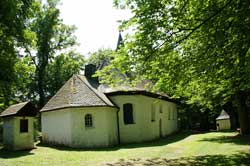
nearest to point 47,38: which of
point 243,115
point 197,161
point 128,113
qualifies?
point 128,113

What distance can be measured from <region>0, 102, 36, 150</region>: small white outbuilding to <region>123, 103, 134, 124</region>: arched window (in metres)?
9.77

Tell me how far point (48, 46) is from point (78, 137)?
26219 mm

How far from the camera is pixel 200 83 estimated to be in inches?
595

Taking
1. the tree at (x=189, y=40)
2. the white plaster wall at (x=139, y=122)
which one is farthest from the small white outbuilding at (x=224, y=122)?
the tree at (x=189, y=40)

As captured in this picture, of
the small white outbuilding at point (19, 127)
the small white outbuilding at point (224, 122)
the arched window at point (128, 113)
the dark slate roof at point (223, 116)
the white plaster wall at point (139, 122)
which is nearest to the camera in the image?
the small white outbuilding at point (19, 127)

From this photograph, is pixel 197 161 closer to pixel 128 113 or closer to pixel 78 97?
pixel 78 97

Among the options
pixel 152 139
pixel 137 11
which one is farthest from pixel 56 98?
pixel 137 11

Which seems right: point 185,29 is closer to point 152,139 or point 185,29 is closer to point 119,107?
point 119,107

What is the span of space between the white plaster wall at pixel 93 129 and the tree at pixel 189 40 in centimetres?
1530

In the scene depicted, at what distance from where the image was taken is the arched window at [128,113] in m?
32.0

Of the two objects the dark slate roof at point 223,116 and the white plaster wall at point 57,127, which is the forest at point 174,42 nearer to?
the white plaster wall at point 57,127

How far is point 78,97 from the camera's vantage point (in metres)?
28.7

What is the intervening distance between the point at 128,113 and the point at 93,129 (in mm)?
4902

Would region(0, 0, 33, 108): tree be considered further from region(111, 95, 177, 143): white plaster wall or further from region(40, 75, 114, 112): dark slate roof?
region(111, 95, 177, 143): white plaster wall
